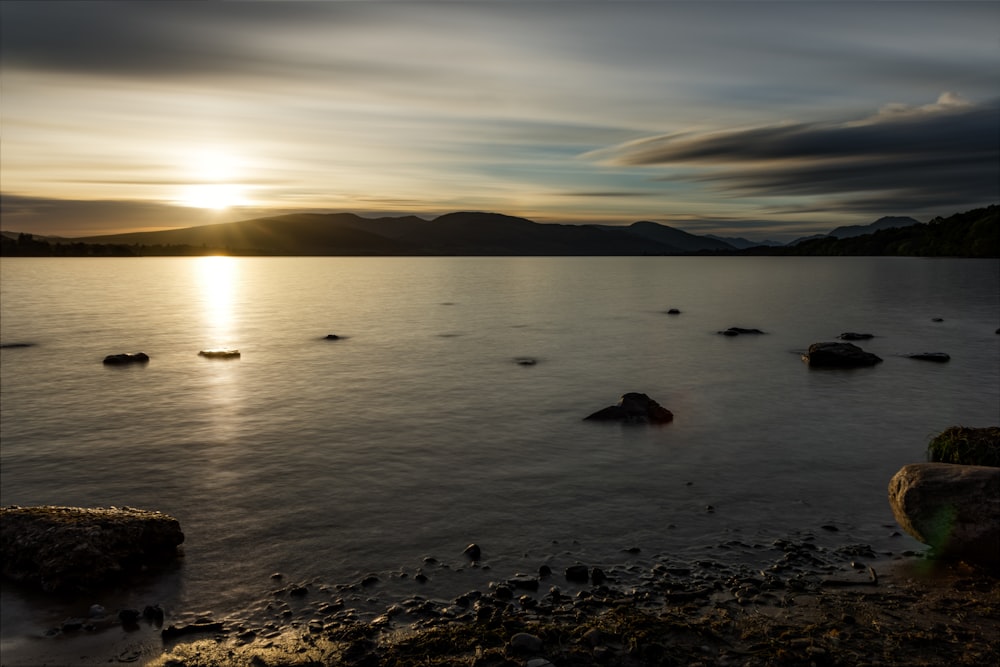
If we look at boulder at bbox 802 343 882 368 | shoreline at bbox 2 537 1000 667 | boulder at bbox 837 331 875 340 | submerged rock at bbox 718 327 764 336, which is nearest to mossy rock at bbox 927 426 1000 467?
shoreline at bbox 2 537 1000 667

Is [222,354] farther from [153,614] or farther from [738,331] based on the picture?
[738,331]

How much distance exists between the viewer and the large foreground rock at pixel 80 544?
13.4 metres

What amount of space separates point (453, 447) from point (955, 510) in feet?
51.2

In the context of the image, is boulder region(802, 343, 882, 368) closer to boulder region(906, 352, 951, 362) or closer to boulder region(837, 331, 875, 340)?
boulder region(906, 352, 951, 362)

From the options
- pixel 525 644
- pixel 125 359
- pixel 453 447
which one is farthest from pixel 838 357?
pixel 125 359

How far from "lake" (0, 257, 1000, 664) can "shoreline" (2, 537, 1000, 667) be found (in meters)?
0.69

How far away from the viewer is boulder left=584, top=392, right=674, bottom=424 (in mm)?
27781

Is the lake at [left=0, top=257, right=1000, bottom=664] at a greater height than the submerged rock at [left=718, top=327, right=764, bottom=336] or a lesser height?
lesser

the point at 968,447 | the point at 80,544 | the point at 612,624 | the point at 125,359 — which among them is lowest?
the point at 125,359

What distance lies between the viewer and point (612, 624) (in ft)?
38.0

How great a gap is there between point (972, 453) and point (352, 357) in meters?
40.1

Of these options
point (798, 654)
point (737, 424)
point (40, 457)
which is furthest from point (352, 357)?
point (798, 654)

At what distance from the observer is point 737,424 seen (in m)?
28.2

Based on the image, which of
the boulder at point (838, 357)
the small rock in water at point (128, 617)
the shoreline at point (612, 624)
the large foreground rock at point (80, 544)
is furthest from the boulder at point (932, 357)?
the small rock in water at point (128, 617)
